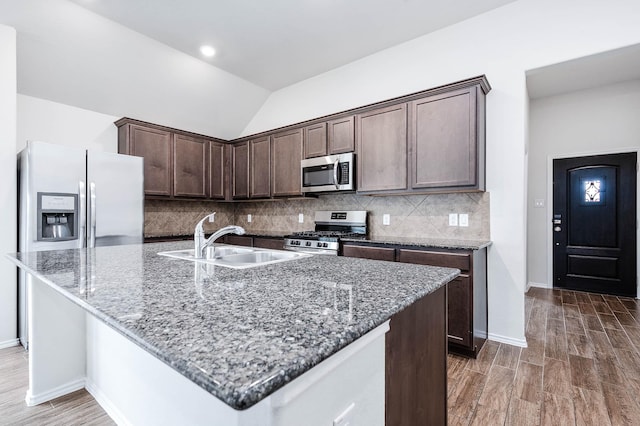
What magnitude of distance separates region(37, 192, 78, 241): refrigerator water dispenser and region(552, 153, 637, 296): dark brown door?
5983 mm

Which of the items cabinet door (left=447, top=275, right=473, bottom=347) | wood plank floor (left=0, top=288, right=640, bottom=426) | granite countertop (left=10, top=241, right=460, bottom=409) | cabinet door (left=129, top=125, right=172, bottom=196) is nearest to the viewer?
granite countertop (left=10, top=241, right=460, bottom=409)

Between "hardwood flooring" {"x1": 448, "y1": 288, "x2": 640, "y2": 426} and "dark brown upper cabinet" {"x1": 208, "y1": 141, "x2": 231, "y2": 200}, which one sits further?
"dark brown upper cabinet" {"x1": 208, "y1": 141, "x2": 231, "y2": 200}

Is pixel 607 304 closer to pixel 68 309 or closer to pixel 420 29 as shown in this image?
pixel 420 29

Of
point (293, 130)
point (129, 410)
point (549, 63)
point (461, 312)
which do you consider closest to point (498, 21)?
point (549, 63)

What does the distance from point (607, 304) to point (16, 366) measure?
5959 mm

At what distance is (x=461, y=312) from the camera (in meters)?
2.60

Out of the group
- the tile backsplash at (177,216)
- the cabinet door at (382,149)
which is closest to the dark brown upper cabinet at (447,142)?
the cabinet door at (382,149)

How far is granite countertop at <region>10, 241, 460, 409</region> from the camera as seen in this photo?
0.51 metres

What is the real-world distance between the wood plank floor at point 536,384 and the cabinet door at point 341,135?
2265mm

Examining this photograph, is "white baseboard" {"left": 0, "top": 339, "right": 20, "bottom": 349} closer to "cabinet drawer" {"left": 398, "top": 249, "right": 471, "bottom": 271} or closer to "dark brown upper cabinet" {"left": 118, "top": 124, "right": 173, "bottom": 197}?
"dark brown upper cabinet" {"left": 118, "top": 124, "right": 173, "bottom": 197}

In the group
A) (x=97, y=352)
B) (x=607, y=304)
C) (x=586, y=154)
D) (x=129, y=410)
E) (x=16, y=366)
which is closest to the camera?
(x=129, y=410)

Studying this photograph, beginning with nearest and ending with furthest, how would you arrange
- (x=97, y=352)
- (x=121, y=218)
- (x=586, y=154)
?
(x=97, y=352), (x=121, y=218), (x=586, y=154)

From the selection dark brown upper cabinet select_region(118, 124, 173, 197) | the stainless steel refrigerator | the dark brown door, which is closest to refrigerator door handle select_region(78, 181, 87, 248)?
the stainless steel refrigerator

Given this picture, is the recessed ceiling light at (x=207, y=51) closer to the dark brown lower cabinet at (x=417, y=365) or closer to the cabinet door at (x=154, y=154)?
the cabinet door at (x=154, y=154)
